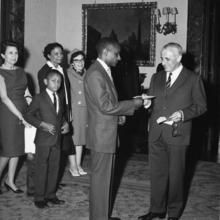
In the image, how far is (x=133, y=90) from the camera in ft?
32.0

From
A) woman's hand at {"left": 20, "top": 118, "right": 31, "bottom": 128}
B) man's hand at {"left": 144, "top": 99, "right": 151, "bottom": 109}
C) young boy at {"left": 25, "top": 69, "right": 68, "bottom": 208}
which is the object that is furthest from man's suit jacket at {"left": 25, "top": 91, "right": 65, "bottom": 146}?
man's hand at {"left": 144, "top": 99, "right": 151, "bottom": 109}

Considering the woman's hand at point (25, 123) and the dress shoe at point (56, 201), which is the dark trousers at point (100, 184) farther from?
the woman's hand at point (25, 123)

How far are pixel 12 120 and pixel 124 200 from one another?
1.77 m

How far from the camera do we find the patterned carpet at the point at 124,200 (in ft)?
15.4

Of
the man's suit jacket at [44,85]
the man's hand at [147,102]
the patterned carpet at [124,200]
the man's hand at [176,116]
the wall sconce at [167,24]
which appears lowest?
the patterned carpet at [124,200]

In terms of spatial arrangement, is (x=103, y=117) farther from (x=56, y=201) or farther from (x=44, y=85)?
(x=44, y=85)

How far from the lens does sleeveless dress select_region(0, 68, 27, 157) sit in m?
5.23

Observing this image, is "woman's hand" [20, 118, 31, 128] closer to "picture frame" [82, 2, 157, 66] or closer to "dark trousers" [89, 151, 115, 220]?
"dark trousers" [89, 151, 115, 220]

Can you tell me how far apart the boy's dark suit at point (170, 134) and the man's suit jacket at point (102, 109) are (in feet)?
1.79

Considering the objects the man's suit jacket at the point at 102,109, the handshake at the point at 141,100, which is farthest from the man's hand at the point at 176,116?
the man's suit jacket at the point at 102,109

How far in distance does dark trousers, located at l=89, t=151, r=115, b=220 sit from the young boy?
92 centimetres

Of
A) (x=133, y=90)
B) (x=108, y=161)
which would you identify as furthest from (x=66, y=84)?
(x=133, y=90)

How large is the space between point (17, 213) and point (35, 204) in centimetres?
29

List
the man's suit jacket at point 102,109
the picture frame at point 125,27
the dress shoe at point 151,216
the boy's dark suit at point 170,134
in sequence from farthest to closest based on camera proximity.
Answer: the picture frame at point 125,27 < the dress shoe at point 151,216 < the boy's dark suit at point 170,134 < the man's suit jacket at point 102,109
